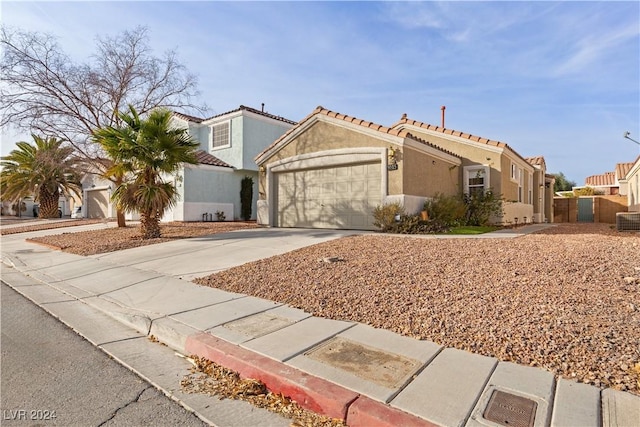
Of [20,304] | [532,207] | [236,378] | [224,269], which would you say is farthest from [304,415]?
[532,207]

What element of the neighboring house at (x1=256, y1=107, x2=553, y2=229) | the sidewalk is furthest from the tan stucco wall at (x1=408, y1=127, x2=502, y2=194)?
the sidewalk

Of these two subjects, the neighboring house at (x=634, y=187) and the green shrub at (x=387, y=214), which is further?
the neighboring house at (x=634, y=187)

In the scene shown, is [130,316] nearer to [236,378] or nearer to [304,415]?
[236,378]

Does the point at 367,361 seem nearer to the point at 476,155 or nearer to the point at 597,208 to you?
the point at 476,155

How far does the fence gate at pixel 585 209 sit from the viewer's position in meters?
24.1

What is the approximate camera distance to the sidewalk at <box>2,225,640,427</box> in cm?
259

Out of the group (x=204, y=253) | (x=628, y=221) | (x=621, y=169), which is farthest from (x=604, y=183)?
(x=204, y=253)

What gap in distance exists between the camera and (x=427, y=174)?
13500 millimetres

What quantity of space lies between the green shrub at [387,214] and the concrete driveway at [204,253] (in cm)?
218

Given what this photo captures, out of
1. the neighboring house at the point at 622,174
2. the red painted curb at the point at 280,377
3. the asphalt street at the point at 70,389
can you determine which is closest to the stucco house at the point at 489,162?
the neighboring house at the point at 622,174

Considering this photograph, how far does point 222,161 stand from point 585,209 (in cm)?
2459

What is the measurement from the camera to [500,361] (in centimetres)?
335

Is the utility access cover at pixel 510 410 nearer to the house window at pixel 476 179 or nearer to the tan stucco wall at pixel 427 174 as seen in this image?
the tan stucco wall at pixel 427 174

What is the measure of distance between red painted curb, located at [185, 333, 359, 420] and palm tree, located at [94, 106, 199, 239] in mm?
8975
